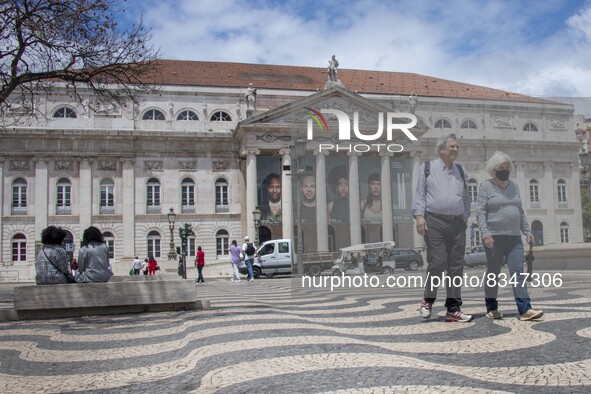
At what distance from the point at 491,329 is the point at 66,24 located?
33.5 feet

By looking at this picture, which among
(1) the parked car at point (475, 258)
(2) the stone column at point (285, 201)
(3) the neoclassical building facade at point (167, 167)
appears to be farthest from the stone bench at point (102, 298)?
(2) the stone column at point (285, 201)

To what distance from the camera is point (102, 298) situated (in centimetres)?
880

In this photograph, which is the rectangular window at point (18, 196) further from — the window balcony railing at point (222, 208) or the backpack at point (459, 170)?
the backpack at point (459, 170)

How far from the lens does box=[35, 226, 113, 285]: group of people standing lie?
8.77m

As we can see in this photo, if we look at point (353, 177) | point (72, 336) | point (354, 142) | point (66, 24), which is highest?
point (66, 24)

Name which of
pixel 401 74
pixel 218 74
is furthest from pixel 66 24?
pixel 401 74

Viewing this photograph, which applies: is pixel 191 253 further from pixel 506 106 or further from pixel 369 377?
pixel 369 377

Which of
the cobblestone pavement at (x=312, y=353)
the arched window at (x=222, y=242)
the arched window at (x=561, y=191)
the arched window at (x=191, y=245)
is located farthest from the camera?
the arched window at (x=222, y=242)

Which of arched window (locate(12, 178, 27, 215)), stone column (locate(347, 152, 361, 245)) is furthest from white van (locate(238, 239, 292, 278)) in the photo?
stone column (locate(347, 152, 361, 245))

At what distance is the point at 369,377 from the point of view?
12.6ft

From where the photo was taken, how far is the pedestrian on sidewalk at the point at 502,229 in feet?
19.3

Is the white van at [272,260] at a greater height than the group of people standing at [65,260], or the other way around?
the group of people standing at [65,260]

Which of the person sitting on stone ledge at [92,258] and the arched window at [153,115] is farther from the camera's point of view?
the arched window at [153,115]

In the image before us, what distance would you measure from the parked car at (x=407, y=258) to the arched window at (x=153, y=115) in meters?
39.3
